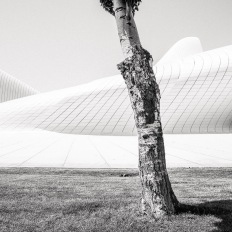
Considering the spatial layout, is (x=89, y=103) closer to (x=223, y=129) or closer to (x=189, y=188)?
(x=223, y=129)

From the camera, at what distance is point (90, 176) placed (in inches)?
248

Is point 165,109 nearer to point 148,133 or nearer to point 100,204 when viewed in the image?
point 100,204

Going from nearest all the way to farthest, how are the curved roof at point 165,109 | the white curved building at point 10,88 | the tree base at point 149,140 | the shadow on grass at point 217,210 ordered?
the shadow on grass at point 217,210, the tree base at point 149,140, the curved roof at point 165,109, the white curved building at point 10,88

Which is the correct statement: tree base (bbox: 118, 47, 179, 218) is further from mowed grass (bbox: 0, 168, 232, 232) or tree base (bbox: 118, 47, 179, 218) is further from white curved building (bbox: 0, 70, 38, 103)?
white curved building (bbox: 0, 70, 38, 103)

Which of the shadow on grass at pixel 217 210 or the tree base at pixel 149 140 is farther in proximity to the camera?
the tree base at pixel 149 140

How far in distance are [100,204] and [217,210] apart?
60.0 inches

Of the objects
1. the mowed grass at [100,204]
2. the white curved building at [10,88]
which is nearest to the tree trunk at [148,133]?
the mowed grass at [100,204]

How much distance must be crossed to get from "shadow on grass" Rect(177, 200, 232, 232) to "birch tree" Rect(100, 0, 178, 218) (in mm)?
225

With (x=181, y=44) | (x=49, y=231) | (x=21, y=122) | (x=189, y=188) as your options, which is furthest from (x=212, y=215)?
(x=181, y=44)

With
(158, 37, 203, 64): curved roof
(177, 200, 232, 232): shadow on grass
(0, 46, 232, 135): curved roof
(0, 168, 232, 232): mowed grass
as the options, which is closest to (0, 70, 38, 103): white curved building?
(158, 37, 203, 64): curved roof

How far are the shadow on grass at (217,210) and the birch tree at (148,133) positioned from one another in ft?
0.74

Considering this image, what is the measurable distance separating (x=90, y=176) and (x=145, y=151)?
10.5 feet

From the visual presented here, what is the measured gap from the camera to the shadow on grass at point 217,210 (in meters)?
3.11

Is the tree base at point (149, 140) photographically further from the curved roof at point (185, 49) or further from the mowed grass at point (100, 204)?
the curved roof at point (185, 49)
